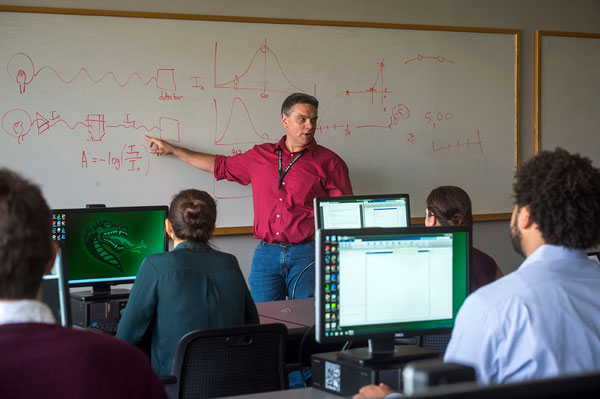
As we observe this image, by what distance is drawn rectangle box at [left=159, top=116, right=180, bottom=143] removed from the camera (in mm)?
4504

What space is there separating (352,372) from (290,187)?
237cm

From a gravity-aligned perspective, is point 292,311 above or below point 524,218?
below

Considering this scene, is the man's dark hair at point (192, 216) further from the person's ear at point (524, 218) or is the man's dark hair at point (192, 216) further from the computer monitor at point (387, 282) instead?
the person's ear at point (524, 218)

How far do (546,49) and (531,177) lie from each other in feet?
14.2

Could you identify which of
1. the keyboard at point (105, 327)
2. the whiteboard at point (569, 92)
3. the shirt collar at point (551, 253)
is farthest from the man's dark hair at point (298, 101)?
the shirt collar at point (551, 253)

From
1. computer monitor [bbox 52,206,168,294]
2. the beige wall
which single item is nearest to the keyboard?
computer monitor [bbox 52,206,168,294]

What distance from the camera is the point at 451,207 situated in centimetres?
310

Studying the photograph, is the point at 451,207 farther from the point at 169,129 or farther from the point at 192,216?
the point at 169,129

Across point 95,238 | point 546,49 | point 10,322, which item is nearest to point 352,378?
point 10,322

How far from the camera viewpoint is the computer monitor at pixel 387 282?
209cm

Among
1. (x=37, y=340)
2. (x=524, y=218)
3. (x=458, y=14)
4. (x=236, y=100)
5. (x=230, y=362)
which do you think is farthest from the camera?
(x=458, y=14)

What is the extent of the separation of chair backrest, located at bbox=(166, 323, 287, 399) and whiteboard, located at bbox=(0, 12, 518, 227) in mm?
2218

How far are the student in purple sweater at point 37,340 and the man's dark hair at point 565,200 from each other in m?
0.93

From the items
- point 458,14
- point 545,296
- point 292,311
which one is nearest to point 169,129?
point 292,311
